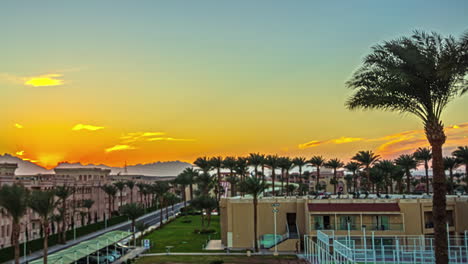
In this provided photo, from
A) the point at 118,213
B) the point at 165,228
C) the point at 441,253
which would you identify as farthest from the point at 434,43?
the point at 118,213

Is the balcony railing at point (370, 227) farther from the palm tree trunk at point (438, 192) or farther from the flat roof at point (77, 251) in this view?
the palm tree trunk at point (438, 192)

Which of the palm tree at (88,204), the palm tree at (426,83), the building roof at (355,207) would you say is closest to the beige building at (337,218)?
the building roof at (355,207)

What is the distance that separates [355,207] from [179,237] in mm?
29209

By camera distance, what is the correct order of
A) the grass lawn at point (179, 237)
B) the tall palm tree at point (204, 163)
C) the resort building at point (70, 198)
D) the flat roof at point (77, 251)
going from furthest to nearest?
the tall palm tree at point (204, 163) → the resort building at point (70, 198) → the grass lawn at point (179, 237) → the flat roof at point (77, 251)

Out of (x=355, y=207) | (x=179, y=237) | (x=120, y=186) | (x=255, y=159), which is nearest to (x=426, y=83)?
(x=355, y=207)

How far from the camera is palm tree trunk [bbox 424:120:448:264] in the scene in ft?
70.8

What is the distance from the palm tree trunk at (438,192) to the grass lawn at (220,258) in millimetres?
24418

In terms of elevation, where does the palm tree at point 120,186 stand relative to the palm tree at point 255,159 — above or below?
below

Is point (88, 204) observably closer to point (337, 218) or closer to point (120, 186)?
point (120, 186)

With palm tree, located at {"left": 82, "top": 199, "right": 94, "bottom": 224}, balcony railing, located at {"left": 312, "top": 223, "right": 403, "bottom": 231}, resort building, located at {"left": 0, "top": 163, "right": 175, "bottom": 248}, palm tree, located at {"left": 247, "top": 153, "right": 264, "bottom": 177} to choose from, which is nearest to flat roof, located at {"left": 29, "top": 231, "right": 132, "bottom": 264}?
resort building, located at {"left": 0, "top": 163, "right": 175, "bottom": 248}

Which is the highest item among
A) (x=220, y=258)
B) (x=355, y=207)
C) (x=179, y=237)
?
(x=355, y=207)

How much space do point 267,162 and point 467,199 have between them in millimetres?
44721

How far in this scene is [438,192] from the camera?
71.8ft

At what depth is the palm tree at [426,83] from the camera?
21625mm
